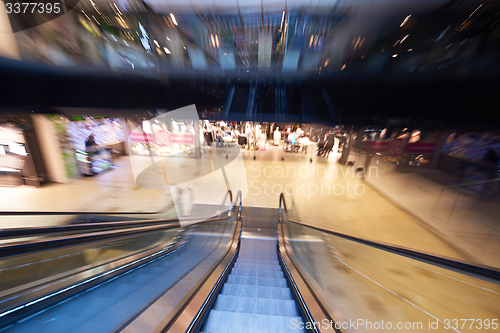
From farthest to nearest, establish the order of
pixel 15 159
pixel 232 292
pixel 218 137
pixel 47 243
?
pixel 218 137
pixel 15 159
pixel 232 292
pixel 47 243

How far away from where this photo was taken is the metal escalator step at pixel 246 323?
50.8 inches

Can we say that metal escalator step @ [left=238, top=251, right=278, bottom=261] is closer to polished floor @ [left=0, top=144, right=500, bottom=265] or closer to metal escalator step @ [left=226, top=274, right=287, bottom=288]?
metal escalator step @ [left=226, top=274, right=287, bottom=288]

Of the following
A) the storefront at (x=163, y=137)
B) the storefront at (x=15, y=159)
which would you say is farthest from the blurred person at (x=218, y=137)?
the storefront at (x=15, y=159)

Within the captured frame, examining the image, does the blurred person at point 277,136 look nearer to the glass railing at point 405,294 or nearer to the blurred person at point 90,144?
the blurred person at point 90,144

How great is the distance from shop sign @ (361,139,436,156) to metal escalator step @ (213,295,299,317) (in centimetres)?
695

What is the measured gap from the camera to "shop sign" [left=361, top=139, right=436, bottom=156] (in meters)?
5.88

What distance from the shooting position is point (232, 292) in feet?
6.14

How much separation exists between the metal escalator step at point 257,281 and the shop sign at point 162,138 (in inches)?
296

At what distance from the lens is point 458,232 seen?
401 cm

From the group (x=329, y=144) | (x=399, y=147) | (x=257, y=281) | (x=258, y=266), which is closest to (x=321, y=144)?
(x=329, y=144)

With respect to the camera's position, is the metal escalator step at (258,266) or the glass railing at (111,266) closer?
the glass railing at (111,266)

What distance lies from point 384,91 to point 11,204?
9.79m

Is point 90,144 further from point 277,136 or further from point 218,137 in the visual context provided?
point 277,136

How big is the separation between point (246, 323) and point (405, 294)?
1.84 metres
